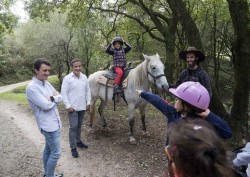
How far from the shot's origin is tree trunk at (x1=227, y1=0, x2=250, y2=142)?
5.25 meters

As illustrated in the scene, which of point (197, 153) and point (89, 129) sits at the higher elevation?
point (197, 153)

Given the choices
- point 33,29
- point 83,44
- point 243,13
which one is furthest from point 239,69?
point 33,29

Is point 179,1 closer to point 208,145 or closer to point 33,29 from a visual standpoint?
point 208,145

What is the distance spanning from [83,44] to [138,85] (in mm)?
14616

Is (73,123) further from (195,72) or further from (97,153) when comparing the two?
(195,72)

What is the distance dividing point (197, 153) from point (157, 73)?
4545 mm

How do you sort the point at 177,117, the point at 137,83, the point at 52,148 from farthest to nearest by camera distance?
the point at 137,83 → the point at 52,148 → the point at 177,117

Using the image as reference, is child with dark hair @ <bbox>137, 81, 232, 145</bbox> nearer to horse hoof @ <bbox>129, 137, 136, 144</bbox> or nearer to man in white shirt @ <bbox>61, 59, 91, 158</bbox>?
man in white shirt @ <bbox>61, 59, 91, 158</bbox>

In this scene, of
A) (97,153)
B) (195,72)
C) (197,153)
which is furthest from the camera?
(97,153)

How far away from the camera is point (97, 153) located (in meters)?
5.98

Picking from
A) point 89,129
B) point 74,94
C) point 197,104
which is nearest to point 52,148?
point 74,94

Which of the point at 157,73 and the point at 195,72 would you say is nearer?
the point at 195,72

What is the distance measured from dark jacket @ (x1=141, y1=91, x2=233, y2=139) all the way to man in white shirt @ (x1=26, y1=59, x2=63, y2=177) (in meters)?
1.50

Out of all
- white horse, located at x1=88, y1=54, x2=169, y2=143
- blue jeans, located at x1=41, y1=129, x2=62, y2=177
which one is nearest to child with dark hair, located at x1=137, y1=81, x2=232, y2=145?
blue jeans, located at x1=41, y1=129, x2=62, y2=177
